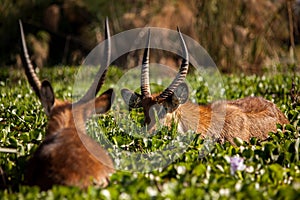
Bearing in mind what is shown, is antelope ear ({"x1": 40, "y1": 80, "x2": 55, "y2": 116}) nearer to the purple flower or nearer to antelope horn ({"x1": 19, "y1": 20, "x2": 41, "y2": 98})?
antelope horn ({"x1": 19, "y1": 20, "x2": 41, "y2": 98})

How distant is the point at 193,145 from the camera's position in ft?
16.9

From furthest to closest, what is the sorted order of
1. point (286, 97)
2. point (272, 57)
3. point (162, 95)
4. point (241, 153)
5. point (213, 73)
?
Answer: point (272, 57) < point (213, 73) < point (286, 97) < point (162, 95) < point (241, 153)

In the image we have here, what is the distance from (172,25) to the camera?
55.2 feet

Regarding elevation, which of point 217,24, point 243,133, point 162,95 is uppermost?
point 217,24

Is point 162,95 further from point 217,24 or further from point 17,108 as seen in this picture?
point 217,24

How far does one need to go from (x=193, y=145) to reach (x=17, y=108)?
8.38 feet

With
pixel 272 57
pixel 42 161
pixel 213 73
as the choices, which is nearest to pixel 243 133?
pixel 42 161

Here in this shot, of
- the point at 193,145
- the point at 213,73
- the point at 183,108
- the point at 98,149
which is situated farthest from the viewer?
the point at 213,73

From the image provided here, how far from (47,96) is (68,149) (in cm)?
70

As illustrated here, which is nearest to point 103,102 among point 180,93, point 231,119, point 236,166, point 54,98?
point 54,98

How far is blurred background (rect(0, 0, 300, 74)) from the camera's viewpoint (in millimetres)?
14086

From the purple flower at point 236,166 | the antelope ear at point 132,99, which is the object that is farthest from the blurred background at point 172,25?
the purple flower at point 236,166

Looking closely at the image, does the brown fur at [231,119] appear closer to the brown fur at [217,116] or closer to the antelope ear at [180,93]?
the brown fur at [217,116]

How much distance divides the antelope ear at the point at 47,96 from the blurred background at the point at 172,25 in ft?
15.9
